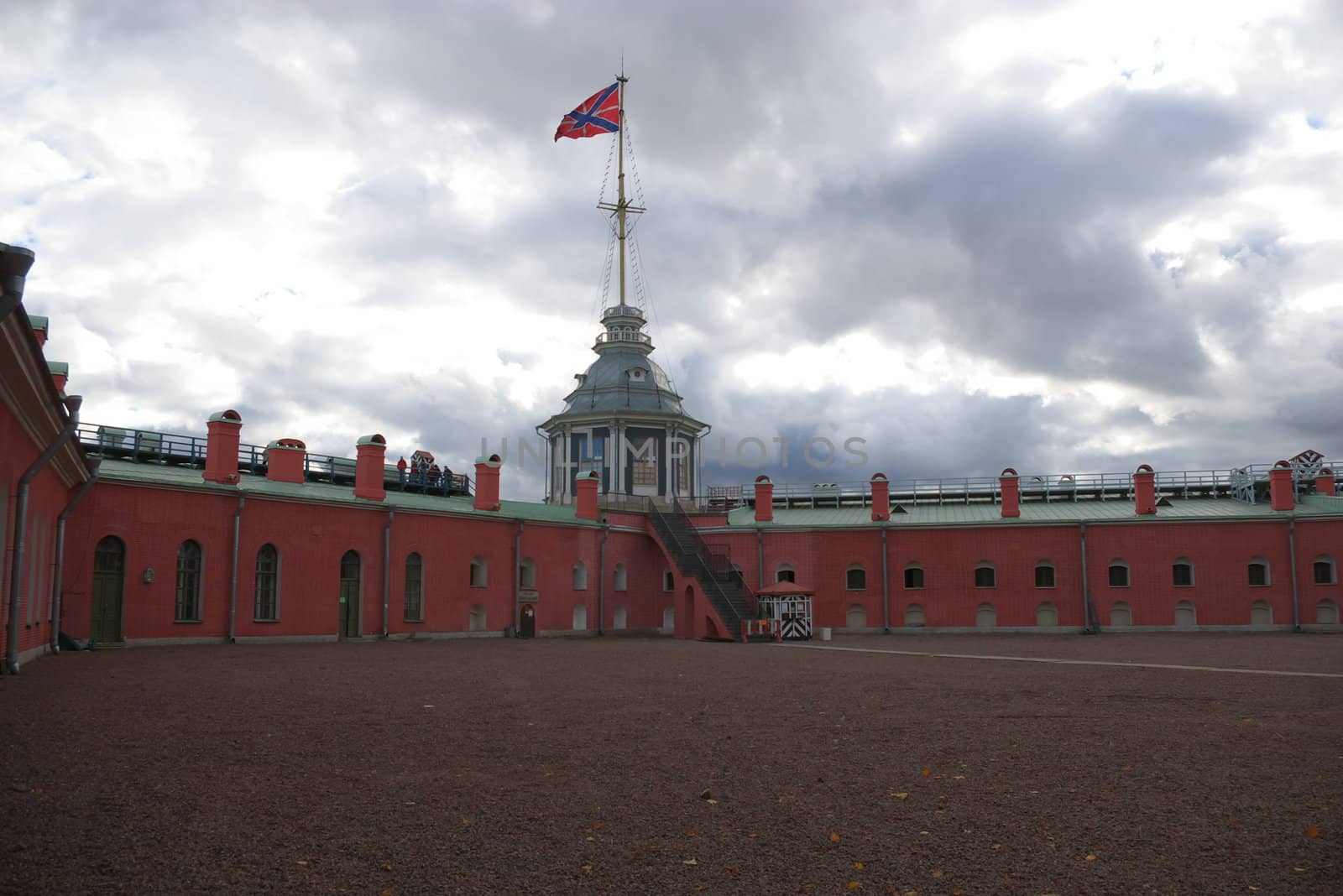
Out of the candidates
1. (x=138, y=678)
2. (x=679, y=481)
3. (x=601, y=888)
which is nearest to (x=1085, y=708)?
(x=601, y=888)

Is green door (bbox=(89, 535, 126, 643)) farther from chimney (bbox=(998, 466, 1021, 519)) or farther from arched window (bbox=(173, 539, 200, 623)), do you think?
chimney (bbox=(998, 466, 1021, 519))

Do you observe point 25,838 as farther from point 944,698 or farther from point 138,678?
point 944,698

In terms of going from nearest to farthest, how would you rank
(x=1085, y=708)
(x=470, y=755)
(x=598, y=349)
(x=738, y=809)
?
(x=738, y=809) → (x=470, y=755) → (x=1085, y=708) → (x=598, y=349)

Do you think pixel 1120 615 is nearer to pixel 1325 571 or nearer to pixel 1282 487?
pixel 1325 571

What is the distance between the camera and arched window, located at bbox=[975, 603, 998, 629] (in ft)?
141

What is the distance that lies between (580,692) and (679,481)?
1296 inches

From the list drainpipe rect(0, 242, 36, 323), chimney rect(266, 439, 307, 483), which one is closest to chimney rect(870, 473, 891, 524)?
chimney rect(266, 439, 307, 483)

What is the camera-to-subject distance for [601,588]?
41.8 m

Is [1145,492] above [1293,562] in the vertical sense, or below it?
above

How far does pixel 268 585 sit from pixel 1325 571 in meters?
39.7

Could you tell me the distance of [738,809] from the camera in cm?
848

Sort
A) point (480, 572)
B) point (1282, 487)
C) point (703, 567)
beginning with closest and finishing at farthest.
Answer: point (480, 572)
point (703, 567)
point (1282, 487)

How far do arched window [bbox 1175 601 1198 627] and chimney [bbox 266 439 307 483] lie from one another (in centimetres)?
3443

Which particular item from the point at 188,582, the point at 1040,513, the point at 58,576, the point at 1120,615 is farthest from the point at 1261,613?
the point at 58,576
